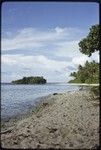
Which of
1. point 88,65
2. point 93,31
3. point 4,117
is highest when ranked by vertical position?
point 93,31

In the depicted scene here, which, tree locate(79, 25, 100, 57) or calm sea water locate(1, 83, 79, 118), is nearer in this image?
tree locate(79, 25, 100, 57)

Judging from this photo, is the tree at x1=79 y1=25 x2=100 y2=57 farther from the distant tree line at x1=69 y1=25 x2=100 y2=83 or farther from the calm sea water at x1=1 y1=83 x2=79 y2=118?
the calm sea water at x1=1 y1=83 x2=79 y2=118

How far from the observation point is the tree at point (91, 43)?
14692mm

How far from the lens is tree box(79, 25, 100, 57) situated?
14.7 meters

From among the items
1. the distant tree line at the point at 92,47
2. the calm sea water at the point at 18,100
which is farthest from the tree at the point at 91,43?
the calm sea water at the point at 18,100

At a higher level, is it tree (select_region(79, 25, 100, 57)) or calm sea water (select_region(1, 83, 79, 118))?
tree (select_region(79, 25, 100, 57))

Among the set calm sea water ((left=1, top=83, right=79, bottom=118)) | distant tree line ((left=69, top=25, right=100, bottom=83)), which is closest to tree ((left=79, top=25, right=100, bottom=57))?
distant tree line ((left=69, top=25, right=100, bottom=83))

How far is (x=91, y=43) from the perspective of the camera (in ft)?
50.1

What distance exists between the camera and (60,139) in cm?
871

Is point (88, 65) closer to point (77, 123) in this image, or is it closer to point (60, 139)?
point (77, 123)

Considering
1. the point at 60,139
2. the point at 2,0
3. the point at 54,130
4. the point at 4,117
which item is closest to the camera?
the point at 2,0

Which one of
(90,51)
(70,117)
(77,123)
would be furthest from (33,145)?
(90,51)

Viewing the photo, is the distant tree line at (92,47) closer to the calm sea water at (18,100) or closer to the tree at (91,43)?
the tree at (91,43)

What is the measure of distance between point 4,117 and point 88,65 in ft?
13.4
